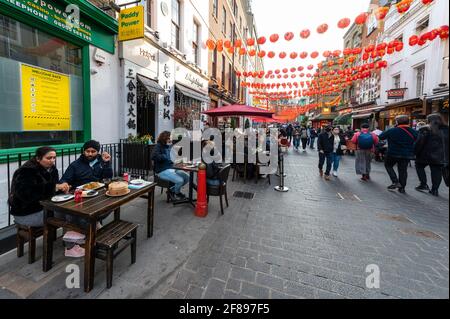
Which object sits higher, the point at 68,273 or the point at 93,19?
the point at 93,19

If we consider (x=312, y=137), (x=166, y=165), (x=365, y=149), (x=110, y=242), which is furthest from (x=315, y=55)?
(x=110, y=242)

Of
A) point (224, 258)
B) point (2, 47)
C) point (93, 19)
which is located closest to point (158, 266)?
point (224, 258)

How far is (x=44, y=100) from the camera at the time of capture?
4883 mm

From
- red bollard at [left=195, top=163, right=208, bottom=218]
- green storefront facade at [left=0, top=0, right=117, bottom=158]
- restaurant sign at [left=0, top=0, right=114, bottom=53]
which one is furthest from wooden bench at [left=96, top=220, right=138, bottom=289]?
restaurant sign at [left=0, top=0, right=114, bottom=53]

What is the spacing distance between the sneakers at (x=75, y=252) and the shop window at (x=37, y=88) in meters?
3.20

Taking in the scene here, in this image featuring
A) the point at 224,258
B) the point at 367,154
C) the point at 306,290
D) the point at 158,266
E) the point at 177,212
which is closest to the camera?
the point at 306,290

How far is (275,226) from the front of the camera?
390cm

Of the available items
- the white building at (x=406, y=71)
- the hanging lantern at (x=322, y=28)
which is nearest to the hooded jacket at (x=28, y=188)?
the hanging lantern at (x=322, y=28)

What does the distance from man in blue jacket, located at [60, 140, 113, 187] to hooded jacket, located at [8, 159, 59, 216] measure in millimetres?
543

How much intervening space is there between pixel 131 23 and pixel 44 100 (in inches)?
126

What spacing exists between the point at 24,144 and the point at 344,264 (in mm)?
6469

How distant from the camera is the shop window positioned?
425 centimetres

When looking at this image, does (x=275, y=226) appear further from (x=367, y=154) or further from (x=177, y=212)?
(x=367, y=154)
